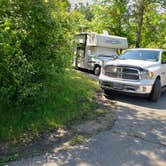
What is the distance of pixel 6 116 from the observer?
201 inches

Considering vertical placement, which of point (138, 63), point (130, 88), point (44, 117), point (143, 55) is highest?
point (143, 55)

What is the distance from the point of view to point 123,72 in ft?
25.1

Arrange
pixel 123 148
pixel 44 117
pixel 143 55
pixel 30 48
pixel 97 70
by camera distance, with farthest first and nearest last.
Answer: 1. pixel 97 70
2. pixel 143 55
3. pixel 44 117
4. pixel 30 48
5. pixel 123 148

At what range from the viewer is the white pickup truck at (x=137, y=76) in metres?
7.38

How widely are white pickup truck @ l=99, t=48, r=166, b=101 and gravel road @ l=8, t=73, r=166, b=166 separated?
1.38 meters

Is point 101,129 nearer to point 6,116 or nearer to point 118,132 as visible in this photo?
point 118,132

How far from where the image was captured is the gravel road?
12.1ft

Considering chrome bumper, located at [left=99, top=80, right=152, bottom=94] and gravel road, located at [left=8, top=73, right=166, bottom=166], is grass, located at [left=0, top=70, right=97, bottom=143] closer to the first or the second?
gravel road, located at [left=8, top=73, right=166, bottom=166]

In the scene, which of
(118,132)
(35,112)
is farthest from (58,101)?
(118,132)

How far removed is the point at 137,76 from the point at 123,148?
3.61m

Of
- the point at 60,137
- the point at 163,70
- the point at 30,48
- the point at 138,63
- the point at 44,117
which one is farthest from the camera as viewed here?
the point at 163,70

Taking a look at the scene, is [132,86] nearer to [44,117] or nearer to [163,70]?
[163,70]

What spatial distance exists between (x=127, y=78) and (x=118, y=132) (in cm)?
298

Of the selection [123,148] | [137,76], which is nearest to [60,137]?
[123,148]
